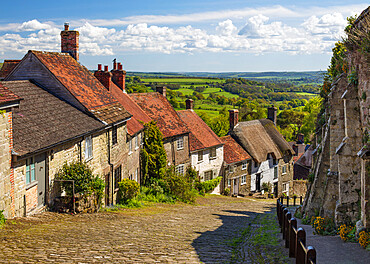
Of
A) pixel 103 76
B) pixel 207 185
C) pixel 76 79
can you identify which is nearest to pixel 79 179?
pixel 76 79

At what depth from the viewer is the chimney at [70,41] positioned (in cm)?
2334

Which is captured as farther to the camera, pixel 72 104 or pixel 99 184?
pixel 72 104

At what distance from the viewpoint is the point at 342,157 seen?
14102 mm

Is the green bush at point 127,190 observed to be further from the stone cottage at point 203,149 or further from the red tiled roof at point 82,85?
the stone cottage at point 203,149

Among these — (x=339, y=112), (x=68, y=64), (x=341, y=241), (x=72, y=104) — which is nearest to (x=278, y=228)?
(x=341, y=241)

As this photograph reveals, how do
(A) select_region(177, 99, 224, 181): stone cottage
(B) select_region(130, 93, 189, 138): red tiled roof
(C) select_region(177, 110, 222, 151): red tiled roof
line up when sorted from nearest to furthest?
(B) select_region(130, 93, 189, 138): red tiled roof < (A) select_region(177, 99, 224, 181): stone cottage < (C) select_region(177, 110, 222, 151): red tiled roof

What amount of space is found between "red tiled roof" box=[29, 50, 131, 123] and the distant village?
0.07m

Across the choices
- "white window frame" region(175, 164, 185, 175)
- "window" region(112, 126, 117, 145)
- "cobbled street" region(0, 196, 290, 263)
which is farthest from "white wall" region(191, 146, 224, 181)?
"cobbled street" region(0, 196, 290, 263)

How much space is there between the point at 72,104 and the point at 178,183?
1013 cm

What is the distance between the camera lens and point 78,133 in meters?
16.3

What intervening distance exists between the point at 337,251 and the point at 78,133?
411 inches

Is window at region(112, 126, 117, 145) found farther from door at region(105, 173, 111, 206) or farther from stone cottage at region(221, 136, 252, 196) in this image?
stone cottage at region(221, 136, 252, 196)

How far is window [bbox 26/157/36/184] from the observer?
43.2 ft

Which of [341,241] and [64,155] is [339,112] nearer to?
[341,241]
